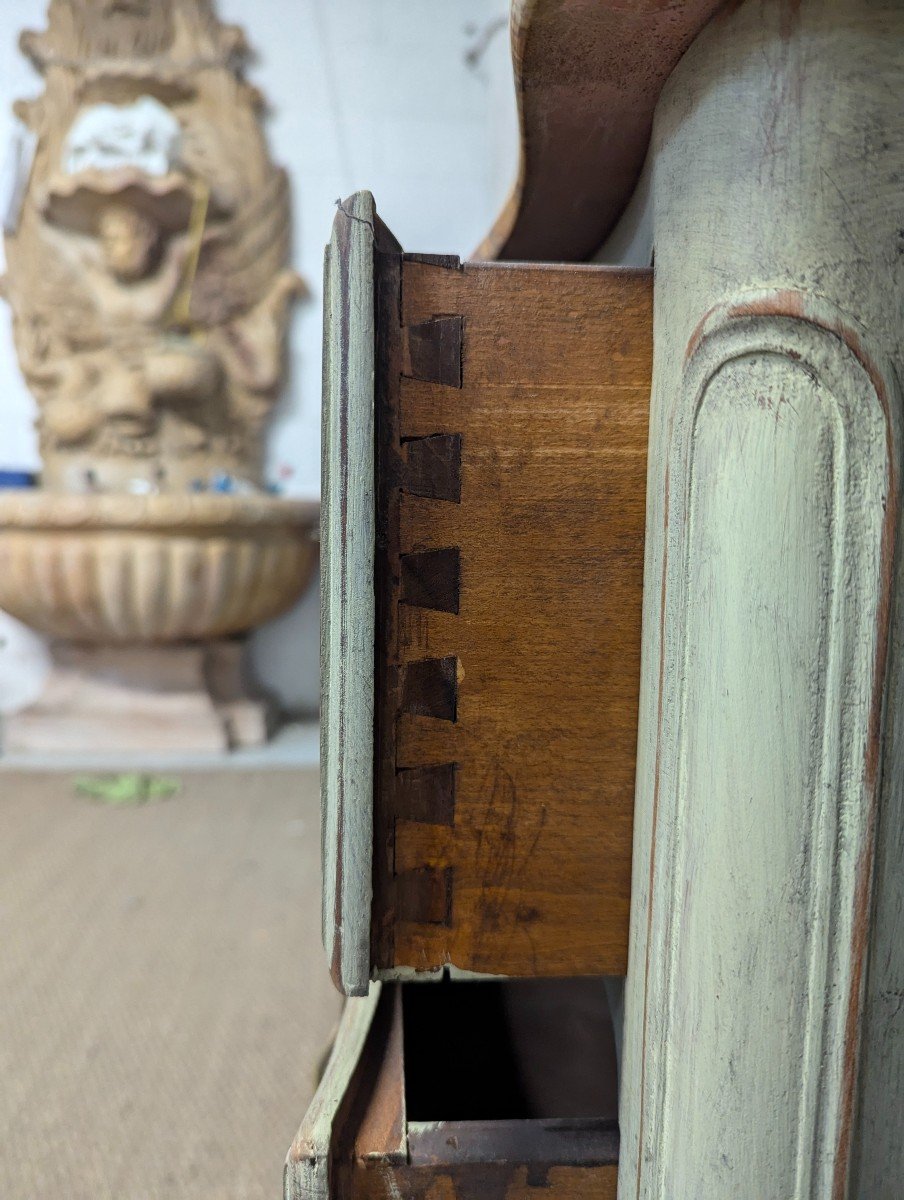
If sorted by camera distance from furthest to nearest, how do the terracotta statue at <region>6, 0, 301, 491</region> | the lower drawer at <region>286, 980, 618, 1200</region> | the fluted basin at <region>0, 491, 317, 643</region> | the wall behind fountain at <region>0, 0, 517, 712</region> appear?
1. the wall behind fountain at <region>0, 0, 517, 712</region>
2. the terracotta statue at <region>6, 0, 301, 491</region>
3. the fluted basin at <region>0, 491, 317, 643</region>
4. the lower drawer at <region>286, 980, 618, 1200</region>

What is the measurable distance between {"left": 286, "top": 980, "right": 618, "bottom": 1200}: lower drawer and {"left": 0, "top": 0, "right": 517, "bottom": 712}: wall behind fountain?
1.57m

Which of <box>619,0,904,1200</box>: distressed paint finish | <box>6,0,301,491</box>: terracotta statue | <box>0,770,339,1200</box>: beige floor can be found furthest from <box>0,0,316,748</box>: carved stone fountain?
<box>619,0,904,1200</box>: distressed paint finish

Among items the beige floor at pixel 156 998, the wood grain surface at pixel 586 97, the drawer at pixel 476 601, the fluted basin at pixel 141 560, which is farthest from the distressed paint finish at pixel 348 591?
the fluted basin at pixel 141 560

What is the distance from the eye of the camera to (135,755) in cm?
185

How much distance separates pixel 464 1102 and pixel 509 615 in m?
0.38

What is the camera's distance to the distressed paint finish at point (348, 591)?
0.39 m

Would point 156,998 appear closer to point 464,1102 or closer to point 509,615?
point 464,1102

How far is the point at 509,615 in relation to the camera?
1.40 feet

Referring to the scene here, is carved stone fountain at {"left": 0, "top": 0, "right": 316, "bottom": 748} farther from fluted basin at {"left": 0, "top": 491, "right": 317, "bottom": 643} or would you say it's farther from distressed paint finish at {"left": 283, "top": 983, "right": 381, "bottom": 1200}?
distressed paint finish at {"left": 283, "top": 983, "right": 381, "bottom": 1200}

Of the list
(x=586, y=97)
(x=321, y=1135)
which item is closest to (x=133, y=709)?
A: (x=321, y=1135)

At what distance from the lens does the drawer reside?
40 centimetres

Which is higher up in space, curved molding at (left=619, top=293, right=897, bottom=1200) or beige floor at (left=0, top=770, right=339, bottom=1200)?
curved molding at (left=619, top=293, right=897, bottom=1200)

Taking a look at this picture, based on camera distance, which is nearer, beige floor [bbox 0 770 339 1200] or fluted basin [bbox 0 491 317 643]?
beige floor [bbox 0 770 339 1200]

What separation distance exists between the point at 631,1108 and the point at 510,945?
0.09 meters
